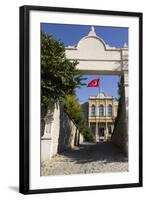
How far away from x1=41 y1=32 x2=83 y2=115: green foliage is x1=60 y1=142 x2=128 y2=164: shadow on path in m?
0.47

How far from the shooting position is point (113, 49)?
20.3 feet

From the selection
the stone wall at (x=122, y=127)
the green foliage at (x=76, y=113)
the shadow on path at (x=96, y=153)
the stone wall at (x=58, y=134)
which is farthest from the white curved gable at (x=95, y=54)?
the shadow on path at (x=96, y=153)

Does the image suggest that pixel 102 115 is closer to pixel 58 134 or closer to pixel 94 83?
pixel 94 83

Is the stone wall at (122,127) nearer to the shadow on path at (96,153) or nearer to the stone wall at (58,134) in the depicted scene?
the shadow on path at (96,153)

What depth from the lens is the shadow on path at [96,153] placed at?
6.16 meters

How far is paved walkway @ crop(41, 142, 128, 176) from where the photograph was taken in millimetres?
6031

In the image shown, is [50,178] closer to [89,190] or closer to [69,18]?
[89,190]

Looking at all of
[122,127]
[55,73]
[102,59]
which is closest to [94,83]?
[102,59]

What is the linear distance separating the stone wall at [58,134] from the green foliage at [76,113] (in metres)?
0.04

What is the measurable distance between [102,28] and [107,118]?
2.56ft

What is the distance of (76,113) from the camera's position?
6105 millimetres

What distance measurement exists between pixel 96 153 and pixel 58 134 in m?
0.40

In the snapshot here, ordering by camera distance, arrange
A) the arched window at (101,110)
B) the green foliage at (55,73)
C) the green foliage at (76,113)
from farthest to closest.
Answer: the arched window at (101,110) < the green foliage at (76,113) < the green foliage at (55,73)

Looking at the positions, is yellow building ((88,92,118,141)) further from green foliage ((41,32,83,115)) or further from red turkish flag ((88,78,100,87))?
green foliage ((41,32,83,115))
